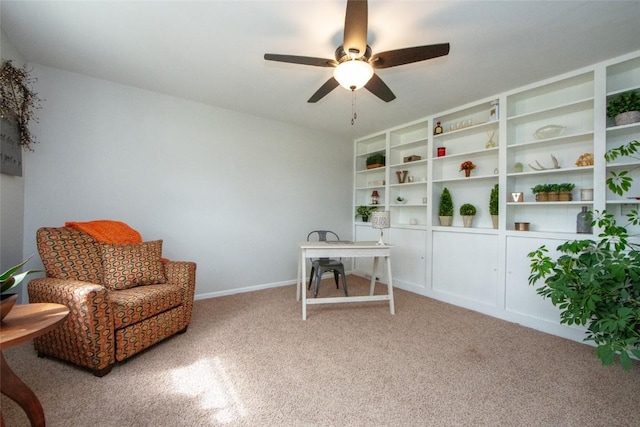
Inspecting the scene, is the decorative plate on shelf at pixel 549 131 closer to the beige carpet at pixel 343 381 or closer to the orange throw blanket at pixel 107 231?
the beige carpet at pixel 343 381

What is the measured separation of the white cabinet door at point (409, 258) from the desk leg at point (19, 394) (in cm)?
361

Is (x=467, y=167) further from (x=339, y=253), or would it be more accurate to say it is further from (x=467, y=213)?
(x=339, y=253)

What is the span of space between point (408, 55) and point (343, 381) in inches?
85.5

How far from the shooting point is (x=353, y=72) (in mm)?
1795

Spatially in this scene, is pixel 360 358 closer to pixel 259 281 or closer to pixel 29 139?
pixel 259 281

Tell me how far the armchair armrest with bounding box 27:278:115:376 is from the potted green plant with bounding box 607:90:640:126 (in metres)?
4.06

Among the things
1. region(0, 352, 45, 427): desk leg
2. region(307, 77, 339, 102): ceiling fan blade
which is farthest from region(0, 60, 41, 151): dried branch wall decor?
region(307, 77, 339, 102): ceiling fan blade

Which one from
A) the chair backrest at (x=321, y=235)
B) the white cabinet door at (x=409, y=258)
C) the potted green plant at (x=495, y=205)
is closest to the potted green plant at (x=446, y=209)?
the white cabinet door at (x=409, y=258)

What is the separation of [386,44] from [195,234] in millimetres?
2877

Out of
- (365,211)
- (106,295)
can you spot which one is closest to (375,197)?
(365,211)

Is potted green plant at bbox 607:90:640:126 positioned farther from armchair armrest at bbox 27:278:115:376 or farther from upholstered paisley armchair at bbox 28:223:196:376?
armchair armrest at bbox 27:278:115:376

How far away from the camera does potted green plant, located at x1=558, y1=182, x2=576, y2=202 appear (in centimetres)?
255

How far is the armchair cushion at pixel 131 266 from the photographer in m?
2.13

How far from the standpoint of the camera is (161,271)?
7.78 feet
